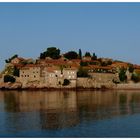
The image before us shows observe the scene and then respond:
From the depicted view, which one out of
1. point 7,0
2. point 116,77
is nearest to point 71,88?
point 116,77

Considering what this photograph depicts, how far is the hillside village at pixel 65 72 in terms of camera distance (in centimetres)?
3609

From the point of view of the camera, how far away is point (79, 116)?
48.3ft

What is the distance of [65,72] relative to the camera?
3638cm

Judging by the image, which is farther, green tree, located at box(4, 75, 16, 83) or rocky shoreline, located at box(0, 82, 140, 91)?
green tree, located at box(4, 75, 16, 83)

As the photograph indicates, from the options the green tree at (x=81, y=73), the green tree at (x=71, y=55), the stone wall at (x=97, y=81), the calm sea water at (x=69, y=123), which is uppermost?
the green tree at (x=71, y=55)

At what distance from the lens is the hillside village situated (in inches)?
1421

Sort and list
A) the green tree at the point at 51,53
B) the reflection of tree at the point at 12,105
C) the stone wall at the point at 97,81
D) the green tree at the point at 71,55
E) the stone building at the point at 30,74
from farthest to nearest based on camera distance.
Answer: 1. the green tree at the point at 71,55
2. the green tree at the point at 51,53
3. the stone wall at the point at 97,81
4. the stone building at the point at 30,74
5. the reflection of tree at the point at 12,105

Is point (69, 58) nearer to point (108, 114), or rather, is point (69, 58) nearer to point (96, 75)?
point (96, 75)

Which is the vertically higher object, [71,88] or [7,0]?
[7,0]

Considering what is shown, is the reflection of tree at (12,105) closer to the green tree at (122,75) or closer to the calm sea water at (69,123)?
the calm sea water at (69,123)

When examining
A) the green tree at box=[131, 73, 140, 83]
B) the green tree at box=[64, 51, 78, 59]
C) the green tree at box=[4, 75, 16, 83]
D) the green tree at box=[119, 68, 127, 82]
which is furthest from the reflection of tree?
the green tree at box=[64, 51, 78, 59]

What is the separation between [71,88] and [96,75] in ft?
9.81

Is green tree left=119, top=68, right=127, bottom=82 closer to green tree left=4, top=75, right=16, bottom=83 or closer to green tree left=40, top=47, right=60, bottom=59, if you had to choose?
green tree left=40, top=47, right=60, bottom=59

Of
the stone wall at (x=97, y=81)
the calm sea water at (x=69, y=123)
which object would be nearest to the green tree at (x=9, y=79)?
the stone wall at (x=97, y=81)
